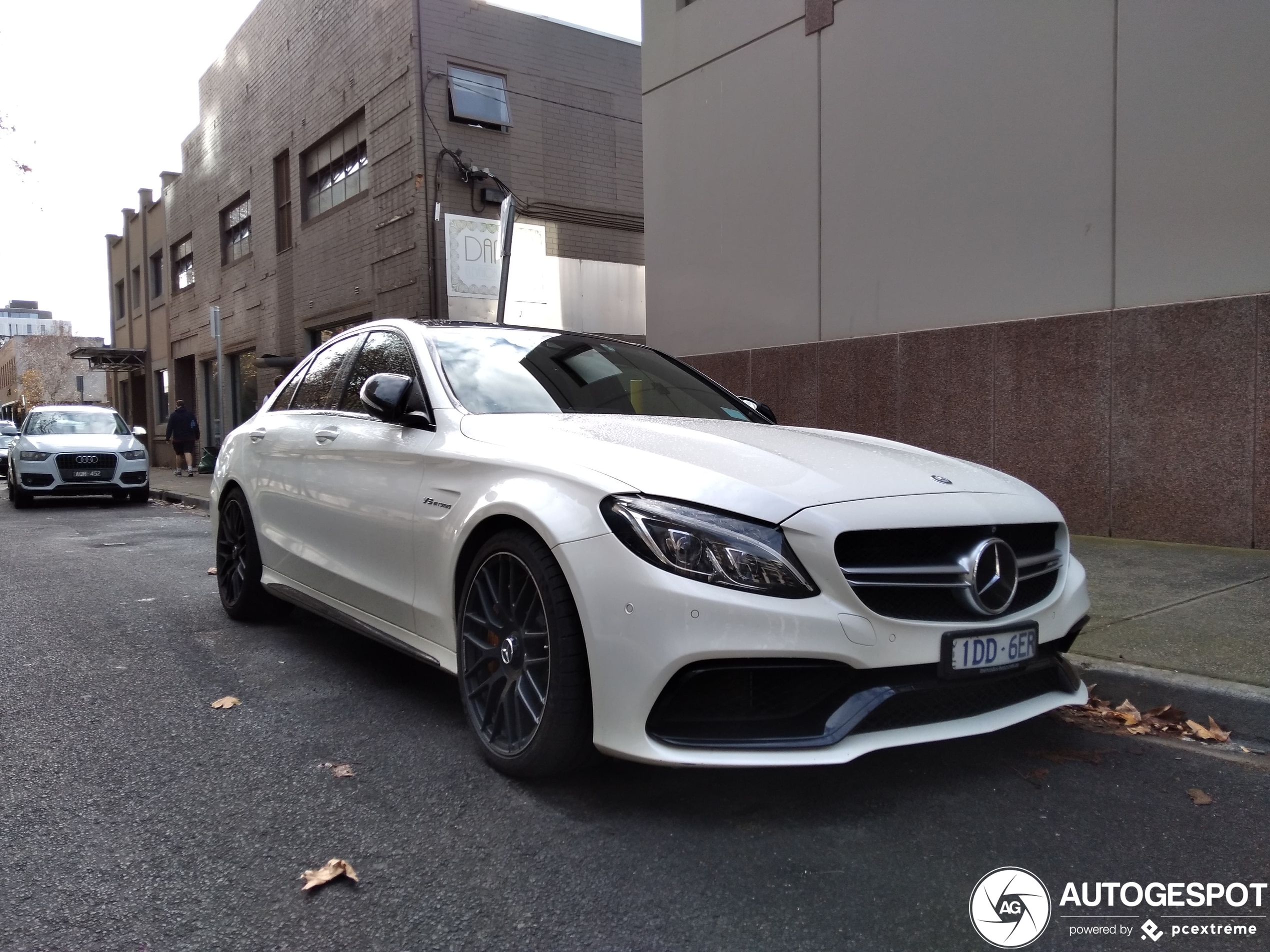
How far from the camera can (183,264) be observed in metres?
28.4

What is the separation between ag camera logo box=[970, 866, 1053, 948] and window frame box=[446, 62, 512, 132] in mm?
15176

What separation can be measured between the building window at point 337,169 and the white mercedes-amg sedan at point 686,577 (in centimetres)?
1470

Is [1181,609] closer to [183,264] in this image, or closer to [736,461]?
[736,461]

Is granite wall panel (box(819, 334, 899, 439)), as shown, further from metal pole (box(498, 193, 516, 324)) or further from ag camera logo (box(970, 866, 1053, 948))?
ag camera logo (box(970, 866, 1053, 948))

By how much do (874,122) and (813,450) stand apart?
20.5ft

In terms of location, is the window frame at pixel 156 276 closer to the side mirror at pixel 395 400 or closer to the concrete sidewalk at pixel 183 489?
the concrete sidewalk at pixel 183 489

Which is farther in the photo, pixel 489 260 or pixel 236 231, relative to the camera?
pixel 236 231

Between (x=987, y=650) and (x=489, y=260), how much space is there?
14.2m

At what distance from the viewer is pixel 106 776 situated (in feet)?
10.4

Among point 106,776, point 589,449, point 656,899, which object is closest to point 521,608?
point 589,449

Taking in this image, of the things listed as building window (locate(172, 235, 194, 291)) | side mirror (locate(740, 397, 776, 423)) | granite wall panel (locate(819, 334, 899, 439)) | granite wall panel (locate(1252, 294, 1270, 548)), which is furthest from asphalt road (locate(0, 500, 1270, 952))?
building window (locate(172, 235, 194, 291))

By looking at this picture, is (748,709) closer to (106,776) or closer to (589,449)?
(589,449)

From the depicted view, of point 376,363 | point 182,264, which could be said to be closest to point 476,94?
point 376,363

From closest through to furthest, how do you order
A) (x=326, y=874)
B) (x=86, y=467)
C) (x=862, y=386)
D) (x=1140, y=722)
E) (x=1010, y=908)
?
(x=1010, y=908) → (x=326, y=874) → (x=1140, y=722) → (x=862, y=386) → (x=86, y=467)
